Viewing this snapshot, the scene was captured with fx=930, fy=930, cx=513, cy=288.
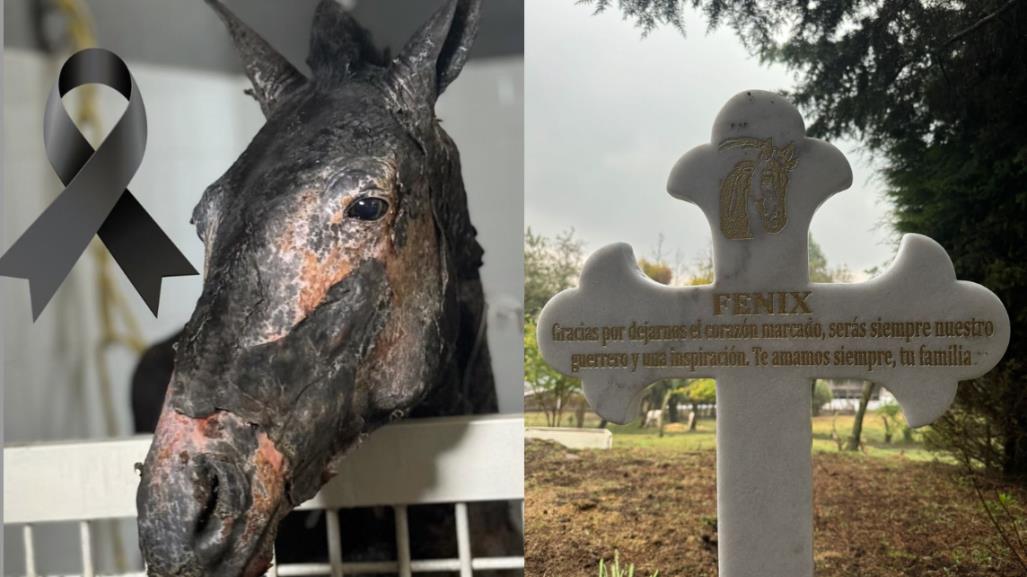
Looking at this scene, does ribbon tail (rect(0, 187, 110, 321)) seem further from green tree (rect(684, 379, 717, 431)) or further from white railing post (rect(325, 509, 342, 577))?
green tree (rect(684, 379, 717, 431))

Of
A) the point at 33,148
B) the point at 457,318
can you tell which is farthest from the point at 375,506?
the point at 33,148

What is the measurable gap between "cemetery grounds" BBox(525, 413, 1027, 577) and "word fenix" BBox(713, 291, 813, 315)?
1.69 m

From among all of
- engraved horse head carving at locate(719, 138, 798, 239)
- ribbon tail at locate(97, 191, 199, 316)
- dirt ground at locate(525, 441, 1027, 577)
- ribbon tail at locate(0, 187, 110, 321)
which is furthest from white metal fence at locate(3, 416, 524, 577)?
dirt ground at locate(525, 441, 1027, 577)

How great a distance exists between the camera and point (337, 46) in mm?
2365

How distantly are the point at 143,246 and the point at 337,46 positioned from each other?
0.85 m

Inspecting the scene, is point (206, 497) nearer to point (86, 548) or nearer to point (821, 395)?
point (86, 548)

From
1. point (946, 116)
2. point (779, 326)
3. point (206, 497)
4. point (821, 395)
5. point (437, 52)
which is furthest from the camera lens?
point (821, 395)

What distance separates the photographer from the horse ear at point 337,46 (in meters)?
2.32

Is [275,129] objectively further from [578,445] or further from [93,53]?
[578,445]

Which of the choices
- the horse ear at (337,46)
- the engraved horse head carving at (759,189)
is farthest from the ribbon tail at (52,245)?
the engraved horse head carving at (759,189)

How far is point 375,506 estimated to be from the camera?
243cm

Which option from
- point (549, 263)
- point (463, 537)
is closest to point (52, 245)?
point (463, 537)

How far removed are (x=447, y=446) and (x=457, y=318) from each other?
1.08 ft

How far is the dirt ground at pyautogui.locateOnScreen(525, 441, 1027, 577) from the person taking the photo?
3188mm
